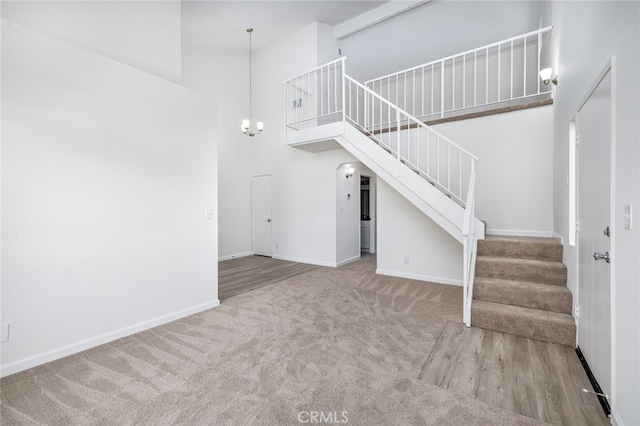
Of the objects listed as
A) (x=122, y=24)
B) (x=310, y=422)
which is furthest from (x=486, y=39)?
(x=310, y=422)

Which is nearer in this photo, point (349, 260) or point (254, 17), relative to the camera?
point (254, 17)

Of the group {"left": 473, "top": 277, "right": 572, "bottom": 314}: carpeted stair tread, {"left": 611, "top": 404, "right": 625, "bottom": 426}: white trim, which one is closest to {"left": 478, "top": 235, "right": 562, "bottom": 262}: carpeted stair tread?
{"left": 473, "top": 277, "right": 572, "bottom": 314}: carpeted stair tread

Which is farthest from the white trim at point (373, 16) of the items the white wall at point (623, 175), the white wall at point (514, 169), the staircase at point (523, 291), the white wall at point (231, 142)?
the staircase at point (523, 291)

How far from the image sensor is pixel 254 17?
17.6 ft

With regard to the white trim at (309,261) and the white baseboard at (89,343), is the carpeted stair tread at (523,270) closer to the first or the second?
the white trim at (309,261)

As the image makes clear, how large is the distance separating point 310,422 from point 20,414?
1.80 metres

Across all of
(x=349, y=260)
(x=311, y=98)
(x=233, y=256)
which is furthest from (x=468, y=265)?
(x=233, y=256)

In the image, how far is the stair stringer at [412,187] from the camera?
11.8ft

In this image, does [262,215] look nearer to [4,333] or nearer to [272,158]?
[272,158]

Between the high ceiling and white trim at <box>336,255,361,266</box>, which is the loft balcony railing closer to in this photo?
the high ceiling

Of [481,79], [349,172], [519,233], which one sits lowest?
[519,233]

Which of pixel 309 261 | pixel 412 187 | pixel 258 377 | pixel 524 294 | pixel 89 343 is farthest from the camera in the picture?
pixel 309 261

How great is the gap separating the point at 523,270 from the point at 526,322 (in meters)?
0.65

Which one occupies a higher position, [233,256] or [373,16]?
[373,16]
